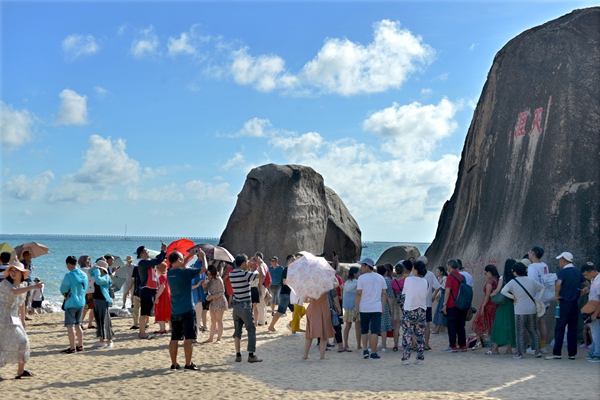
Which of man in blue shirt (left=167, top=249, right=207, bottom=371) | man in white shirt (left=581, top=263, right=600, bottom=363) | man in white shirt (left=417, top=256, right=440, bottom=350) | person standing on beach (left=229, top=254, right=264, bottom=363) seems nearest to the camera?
man in blue shirt (left=167, top=249, right=207, bottom=371)

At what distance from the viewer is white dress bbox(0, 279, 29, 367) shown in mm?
8547

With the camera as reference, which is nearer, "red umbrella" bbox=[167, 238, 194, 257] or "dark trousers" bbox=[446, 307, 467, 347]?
"dark trousers" bbox=[446, 307, 467, 347]

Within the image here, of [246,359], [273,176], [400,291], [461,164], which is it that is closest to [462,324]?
[400,291]

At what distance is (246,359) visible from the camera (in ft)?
35.1

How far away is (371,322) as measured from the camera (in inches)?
422

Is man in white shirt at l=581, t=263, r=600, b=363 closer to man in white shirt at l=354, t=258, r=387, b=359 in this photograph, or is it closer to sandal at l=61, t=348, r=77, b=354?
man in white shirt at l=354, t=258, r=387, b=359

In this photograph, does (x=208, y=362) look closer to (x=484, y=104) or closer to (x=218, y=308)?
(x=218, y=308)

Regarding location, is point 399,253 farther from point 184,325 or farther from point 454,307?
point 184,325

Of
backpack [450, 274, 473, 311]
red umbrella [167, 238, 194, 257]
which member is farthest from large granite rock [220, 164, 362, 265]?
backpack [450, 274, 473, 311]

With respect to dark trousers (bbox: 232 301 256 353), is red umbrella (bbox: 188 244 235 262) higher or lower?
higher

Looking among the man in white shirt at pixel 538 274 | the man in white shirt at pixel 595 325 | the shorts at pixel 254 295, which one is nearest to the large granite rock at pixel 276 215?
the shorts at pixel 254 295

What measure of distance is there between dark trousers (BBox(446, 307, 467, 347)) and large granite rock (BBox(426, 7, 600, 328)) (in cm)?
283

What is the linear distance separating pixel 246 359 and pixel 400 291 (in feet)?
10.3

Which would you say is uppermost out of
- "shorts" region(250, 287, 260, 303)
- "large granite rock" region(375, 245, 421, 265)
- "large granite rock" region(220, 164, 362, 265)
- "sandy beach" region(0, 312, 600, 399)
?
"large granite rock" region(220, 164, 362, 265)
